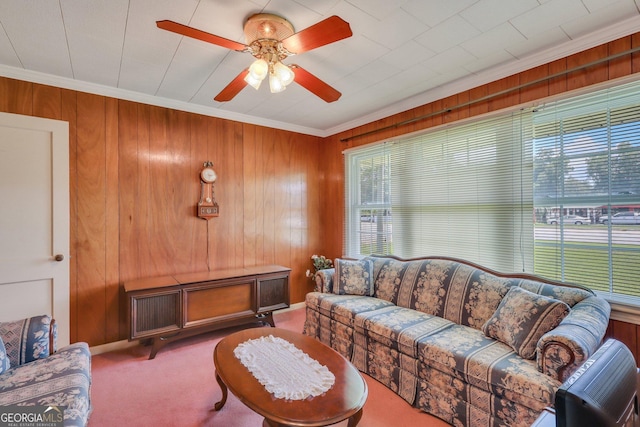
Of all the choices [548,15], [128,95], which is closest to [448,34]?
[548,15]

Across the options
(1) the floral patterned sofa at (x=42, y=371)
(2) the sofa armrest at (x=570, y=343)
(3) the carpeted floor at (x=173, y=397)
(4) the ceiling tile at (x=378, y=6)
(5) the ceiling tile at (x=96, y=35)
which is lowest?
(3) the carpeted floor at (x=173, y=397)

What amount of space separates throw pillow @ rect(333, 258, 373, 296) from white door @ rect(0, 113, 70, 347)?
254 cm

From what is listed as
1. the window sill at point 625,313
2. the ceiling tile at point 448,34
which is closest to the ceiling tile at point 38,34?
the ceiling tile at point 448,34

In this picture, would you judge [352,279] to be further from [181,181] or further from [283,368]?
[181,181]

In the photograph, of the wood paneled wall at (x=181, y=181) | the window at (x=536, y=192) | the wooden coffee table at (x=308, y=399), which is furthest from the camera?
the wood paneled wall at (x=181, y=181)

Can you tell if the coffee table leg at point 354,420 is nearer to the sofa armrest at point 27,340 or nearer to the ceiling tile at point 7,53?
the sofa armrest at point 27,340

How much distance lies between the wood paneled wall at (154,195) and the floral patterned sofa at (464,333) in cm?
131

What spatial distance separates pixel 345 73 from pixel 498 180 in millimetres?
1642

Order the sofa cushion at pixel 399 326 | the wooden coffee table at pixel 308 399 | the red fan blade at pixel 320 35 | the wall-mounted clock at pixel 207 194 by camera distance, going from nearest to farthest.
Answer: the wooden coffee table at pixel 308 399 < the red fan blade at pixel 320 35 < the sofa cushion at pixel 399 326 < the wall-mounted clock at pixel 207 194

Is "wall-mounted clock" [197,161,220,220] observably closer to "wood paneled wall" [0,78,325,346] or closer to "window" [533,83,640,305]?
"wood paneled wall" [0,78,325,346]

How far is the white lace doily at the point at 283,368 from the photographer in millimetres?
1514

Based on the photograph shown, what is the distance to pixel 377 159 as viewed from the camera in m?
3.74

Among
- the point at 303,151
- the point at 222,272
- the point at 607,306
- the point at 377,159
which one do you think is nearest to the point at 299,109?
the point at 303,151

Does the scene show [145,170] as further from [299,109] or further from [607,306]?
[607,306]
